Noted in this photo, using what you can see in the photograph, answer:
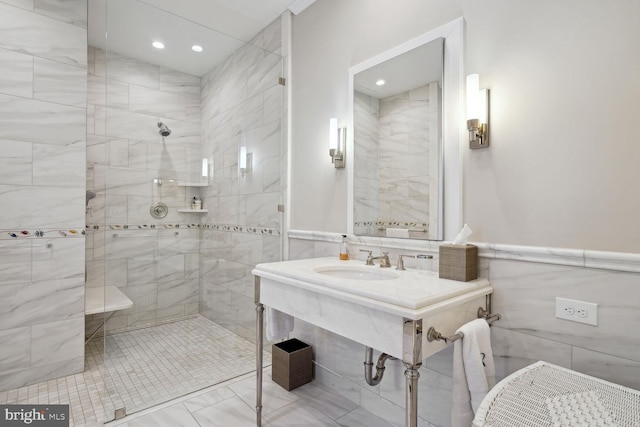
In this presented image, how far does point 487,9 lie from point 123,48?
6.83 ft

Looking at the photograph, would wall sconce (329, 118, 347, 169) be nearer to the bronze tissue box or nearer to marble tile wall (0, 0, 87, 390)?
the bronze tissue box

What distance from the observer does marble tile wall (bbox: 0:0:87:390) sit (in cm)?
212

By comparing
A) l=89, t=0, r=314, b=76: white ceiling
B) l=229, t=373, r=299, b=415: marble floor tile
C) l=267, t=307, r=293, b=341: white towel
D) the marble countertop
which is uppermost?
l=89, t=0, r=314, b=76: white ceiling

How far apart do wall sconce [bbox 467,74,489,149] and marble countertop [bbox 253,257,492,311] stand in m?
0.64

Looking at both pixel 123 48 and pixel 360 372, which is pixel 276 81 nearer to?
pixel 123 48

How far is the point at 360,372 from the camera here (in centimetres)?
200

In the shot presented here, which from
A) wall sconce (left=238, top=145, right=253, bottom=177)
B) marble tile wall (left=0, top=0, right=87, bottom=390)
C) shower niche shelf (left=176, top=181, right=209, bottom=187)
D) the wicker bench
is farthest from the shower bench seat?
the wicker bench

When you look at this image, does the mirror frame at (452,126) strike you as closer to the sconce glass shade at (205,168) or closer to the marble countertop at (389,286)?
the marble countertop at (389,286)

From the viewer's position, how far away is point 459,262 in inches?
55.2

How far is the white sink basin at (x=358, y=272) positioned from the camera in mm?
1707

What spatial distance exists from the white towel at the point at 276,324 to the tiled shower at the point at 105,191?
67 centimetres

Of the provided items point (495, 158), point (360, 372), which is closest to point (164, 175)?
point (360, 372)

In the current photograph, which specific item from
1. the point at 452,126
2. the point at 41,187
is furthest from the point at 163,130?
the point at 452,126

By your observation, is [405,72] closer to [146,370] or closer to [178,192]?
[178,192]
